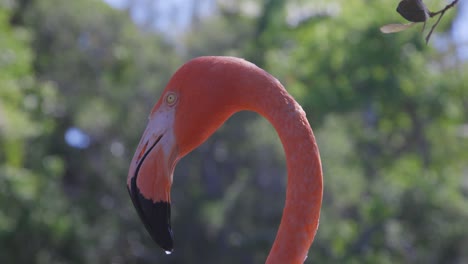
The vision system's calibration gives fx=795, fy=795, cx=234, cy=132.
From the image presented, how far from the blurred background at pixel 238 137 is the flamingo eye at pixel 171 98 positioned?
367 inches

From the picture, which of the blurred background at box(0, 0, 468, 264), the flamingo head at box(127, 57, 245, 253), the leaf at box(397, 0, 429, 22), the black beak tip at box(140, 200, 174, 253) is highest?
the leaf at box(397, 0, 429, 22)

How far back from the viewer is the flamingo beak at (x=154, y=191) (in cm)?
217

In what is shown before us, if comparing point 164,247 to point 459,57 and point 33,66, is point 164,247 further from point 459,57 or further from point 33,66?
point 459,57

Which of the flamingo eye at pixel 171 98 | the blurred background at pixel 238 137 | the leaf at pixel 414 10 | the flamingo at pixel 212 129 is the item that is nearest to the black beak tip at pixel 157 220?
the flamingo at pixel 212 129

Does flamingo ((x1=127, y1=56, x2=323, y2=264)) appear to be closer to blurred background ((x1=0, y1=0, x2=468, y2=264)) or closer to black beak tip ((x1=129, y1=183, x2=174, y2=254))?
black beak tip ((x1=129, y1=183, x2=174, y2=254))

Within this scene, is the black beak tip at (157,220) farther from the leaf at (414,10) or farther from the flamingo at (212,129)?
the leaf at (414,10)

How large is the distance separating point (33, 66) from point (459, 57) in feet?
32.5

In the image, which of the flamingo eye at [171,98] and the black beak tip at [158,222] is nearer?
the black beak tip at [158,222]

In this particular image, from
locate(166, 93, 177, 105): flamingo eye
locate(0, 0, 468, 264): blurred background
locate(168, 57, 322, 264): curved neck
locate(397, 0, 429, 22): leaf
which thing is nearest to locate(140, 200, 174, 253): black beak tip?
locate(168, 57, 322, 264): curved neck

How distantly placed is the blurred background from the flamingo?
9.33 m

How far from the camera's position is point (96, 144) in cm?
1686

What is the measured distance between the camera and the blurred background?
39.2ft

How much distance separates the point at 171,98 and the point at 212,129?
0.50 feet

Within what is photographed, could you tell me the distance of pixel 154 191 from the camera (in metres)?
2.19
